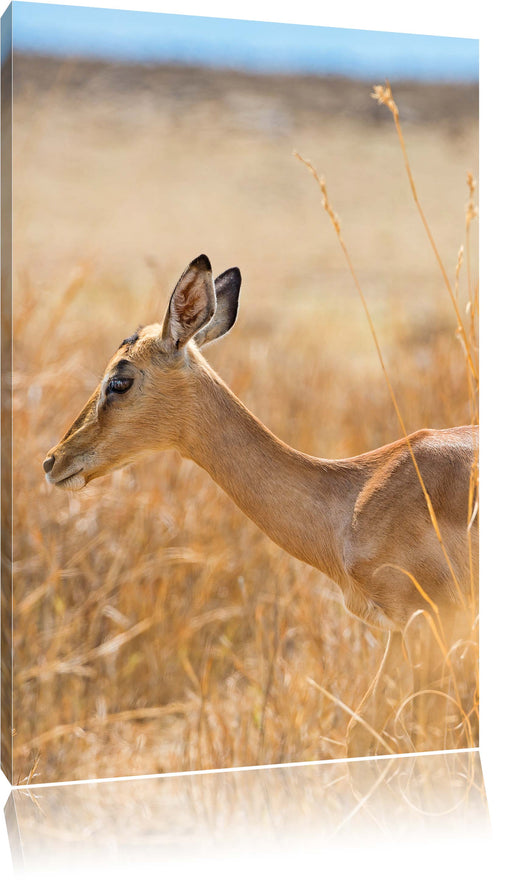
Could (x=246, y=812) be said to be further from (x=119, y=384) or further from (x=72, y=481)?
(x=119, y=384)

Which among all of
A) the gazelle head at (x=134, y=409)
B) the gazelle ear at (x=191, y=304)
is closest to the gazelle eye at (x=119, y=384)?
the gazelle head at (x=134, y=409)

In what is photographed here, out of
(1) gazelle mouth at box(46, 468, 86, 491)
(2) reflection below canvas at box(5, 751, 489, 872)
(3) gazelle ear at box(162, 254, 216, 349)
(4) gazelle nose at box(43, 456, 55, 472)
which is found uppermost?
(3) gazelle ear at box(162, 254, 216, 349)

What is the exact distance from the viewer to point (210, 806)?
151 inches

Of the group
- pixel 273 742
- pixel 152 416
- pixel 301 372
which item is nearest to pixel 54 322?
pixel 152 416

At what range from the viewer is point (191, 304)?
368 cm

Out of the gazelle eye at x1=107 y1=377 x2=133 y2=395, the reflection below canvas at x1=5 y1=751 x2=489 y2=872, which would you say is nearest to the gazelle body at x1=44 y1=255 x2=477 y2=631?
the gazelle eye at x1=107 y1=377 x2=133 y2=395

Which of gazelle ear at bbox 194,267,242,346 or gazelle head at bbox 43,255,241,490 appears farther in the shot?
gazelle ear at bbox 194,267,242,346

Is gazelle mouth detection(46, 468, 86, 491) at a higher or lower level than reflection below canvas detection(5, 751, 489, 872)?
higher

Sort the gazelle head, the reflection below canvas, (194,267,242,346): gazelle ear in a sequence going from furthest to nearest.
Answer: (194,267,242,346): gazelle ear → the gazelle head → the reflection below canvas

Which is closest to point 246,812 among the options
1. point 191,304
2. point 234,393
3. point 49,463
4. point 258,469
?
point 258,469

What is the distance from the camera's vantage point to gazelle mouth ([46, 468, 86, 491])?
12.4 ft

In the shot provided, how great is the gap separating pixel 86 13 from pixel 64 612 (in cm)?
192

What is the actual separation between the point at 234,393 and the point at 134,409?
496 millimetres

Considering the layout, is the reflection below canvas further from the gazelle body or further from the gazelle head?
the gazelle head
